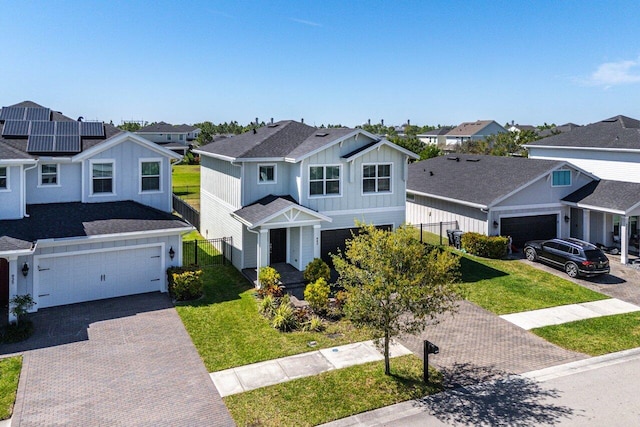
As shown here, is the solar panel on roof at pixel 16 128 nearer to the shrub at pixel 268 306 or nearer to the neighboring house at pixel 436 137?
the shrub at pixel 268 306

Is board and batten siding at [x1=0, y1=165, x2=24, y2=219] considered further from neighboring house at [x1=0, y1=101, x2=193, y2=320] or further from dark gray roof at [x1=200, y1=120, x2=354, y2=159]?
dark gray roof at [x1=200, y1=120, x2=354, y2=159]

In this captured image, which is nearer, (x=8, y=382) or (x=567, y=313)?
(x=8, y=382)

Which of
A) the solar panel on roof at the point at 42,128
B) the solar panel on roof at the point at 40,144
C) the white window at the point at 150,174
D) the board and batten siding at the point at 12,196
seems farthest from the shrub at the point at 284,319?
the solar panel on roof at the point at 42,128

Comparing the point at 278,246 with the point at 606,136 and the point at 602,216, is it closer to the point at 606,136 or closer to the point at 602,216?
the point at 602,216

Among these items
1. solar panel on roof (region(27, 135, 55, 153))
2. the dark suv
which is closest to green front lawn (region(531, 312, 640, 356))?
the dark suv

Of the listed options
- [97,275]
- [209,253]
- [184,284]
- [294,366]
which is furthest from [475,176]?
[97,275]

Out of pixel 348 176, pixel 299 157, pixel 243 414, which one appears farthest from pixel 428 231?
pixel 243 414
